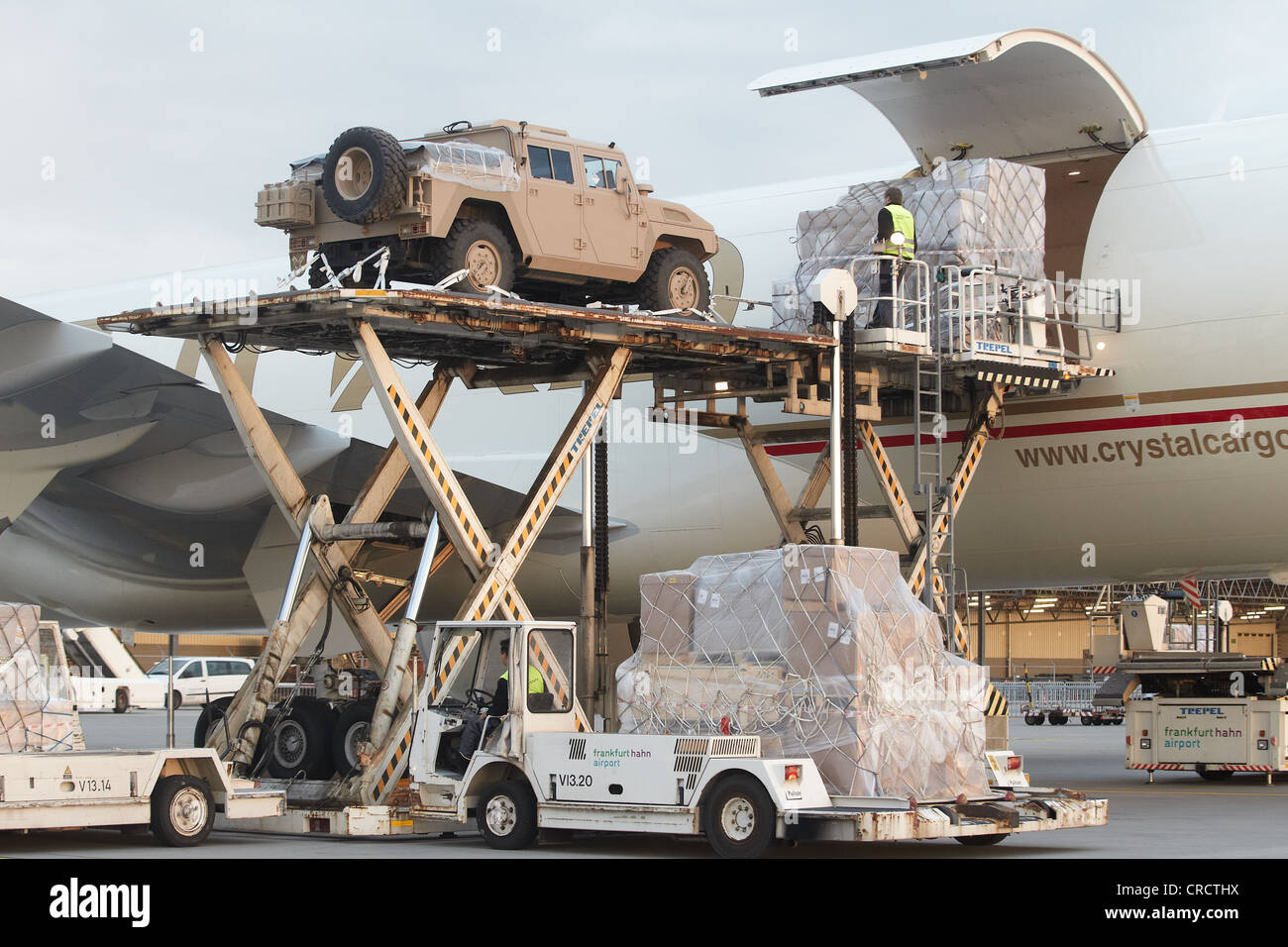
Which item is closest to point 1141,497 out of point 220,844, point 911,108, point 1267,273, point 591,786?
point 1267,273

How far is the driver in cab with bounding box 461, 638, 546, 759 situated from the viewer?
600 inches

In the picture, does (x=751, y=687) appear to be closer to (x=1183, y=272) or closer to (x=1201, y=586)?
(x=1183, y=272)

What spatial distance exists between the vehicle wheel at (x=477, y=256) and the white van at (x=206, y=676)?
4154cm

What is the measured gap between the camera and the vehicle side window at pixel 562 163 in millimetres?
A: 17188

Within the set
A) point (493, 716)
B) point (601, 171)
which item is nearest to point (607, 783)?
point (493, 716)

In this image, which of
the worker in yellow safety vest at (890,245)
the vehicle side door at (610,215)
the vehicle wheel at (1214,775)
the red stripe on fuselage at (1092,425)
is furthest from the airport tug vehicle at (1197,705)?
the vehicle side door at (610,215)

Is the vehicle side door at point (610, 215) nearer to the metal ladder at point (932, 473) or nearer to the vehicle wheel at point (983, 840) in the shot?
the metal ladder at point (932, 473)

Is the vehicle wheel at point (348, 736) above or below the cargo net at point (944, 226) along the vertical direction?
below

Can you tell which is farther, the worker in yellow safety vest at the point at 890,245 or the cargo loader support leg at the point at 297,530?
the worker in yellow safety vest at the point at 890,245

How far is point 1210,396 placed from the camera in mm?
19578

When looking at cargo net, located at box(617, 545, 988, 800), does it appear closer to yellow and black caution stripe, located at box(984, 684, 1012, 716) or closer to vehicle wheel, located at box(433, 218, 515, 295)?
vehicle wheel, located at box(433, 218, 515, 295)

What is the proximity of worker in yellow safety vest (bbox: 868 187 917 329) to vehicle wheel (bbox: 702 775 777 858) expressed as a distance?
7066 mm

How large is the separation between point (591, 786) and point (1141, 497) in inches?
352

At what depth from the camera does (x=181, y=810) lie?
49.0 ft
